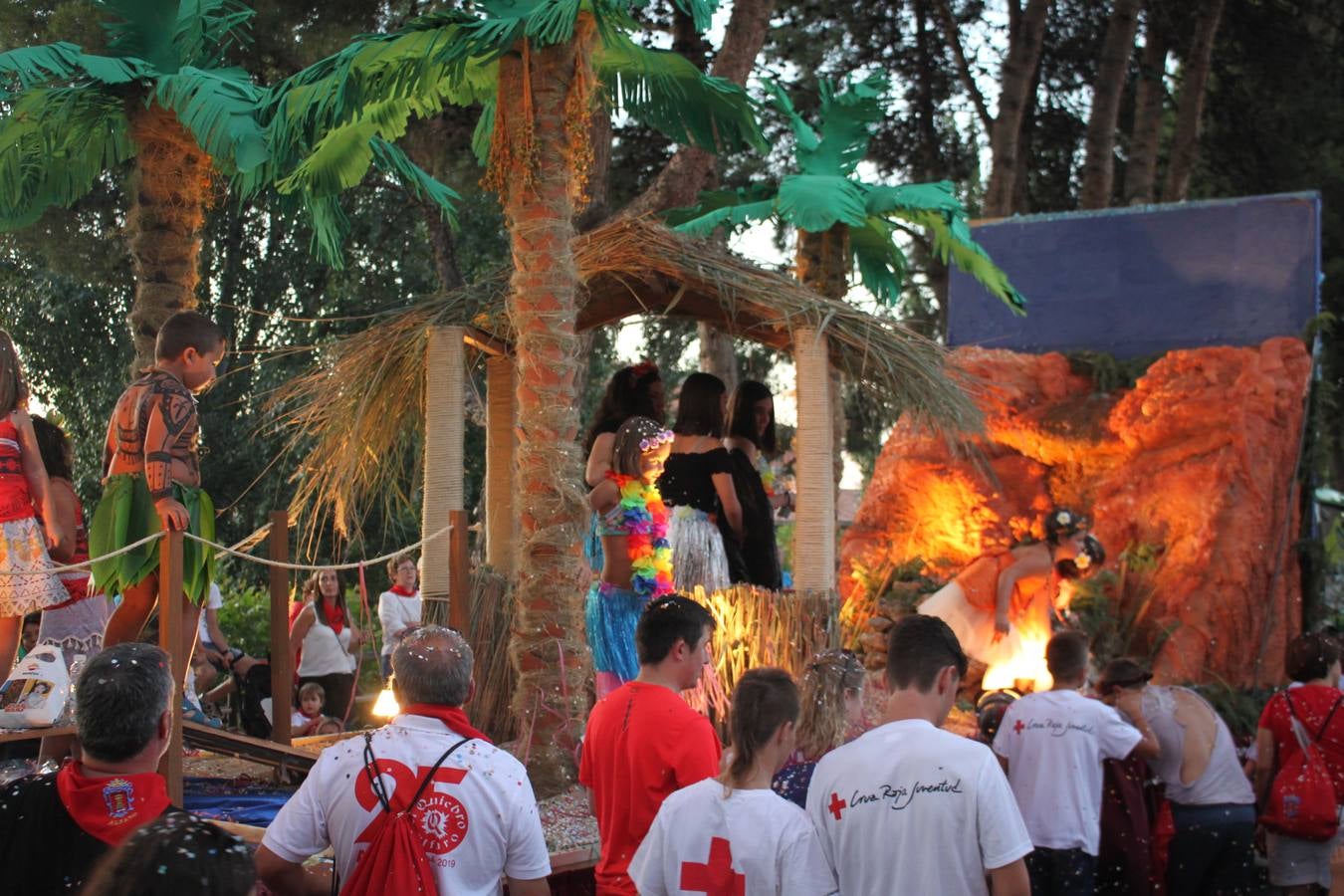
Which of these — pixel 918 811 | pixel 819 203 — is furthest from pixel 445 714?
pixel 819 203

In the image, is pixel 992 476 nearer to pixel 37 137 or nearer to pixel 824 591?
pixel 824 591

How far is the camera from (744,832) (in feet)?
11.1

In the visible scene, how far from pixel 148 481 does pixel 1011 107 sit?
1226 cm

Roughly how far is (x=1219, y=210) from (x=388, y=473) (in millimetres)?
8584

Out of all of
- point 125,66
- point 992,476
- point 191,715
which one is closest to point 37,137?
point 125,66

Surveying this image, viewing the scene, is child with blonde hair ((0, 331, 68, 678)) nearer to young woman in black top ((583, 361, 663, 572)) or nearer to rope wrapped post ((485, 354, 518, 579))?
young woman in black top ((583, 361, 663, 572))

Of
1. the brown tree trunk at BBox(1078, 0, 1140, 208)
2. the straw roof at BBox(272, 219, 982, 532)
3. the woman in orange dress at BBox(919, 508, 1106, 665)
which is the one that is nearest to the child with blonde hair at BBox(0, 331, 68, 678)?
the straw roof at BBox(272, 219, 982, 532)

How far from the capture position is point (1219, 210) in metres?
12.8

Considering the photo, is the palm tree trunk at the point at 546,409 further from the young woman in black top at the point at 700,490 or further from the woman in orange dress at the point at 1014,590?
the woman in orange dress at the point at 1014,590

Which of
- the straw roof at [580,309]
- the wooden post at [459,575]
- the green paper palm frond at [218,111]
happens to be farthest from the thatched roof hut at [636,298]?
the green paper palm frond at [218,111]

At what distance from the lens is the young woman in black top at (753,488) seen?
770 cm

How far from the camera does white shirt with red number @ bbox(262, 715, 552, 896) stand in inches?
132

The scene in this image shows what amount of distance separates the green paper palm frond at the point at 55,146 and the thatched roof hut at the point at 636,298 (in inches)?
70.1

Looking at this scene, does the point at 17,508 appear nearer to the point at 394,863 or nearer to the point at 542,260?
the point at 542,260
